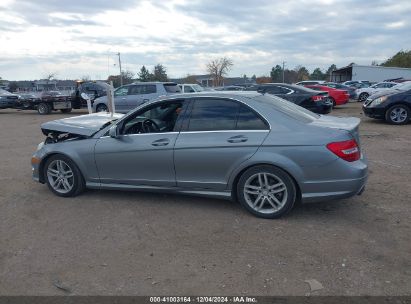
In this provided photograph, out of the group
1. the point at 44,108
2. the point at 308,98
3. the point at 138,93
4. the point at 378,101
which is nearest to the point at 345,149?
the point at 378,101

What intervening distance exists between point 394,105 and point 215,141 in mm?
9810

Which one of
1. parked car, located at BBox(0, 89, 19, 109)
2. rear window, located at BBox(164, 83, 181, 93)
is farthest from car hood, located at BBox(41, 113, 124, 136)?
parked car, located at BBox(0, 89, 19, 109)

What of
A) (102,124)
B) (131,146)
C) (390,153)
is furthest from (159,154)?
(390,153)

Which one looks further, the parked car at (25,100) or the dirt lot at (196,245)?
the parked car at (25,100)

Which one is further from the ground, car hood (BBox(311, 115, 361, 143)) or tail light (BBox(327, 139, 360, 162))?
car hood (BBox(311, 115, 361, 143))

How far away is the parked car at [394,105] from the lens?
11883mm

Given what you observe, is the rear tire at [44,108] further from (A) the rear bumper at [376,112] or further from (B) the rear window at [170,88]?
(A) the rear bumper at [376,112]

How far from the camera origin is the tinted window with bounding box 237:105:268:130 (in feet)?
14.6

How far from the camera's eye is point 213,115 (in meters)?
4.66

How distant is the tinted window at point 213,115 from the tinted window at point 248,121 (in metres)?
0.06

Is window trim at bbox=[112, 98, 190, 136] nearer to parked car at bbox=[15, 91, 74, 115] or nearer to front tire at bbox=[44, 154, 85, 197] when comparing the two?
front tire at bbox=[44, 154, 85, 197]

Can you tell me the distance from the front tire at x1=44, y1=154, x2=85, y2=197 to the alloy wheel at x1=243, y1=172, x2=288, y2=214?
8.00 feet

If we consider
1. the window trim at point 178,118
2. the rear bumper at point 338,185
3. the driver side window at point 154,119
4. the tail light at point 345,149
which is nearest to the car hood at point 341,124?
the tail light at point 345,149

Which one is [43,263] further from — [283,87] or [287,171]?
[283,87]
